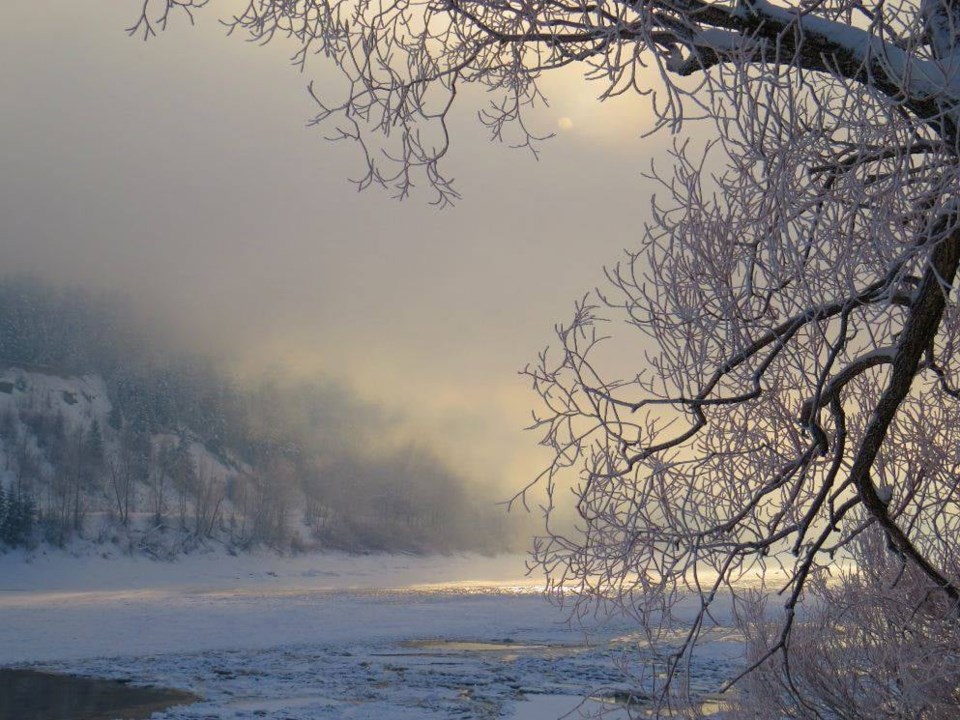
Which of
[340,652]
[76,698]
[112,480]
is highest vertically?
[112,480]

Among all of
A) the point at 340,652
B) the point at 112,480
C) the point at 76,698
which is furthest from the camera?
the point at 112,480

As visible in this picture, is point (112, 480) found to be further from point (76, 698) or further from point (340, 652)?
point (76, 698)

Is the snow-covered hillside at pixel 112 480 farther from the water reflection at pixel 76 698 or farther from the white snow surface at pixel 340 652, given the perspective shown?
the water reflection at pixel 76 698

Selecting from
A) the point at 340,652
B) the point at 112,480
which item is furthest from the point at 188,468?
the point at 340,652

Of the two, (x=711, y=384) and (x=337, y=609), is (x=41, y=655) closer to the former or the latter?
(x=337, y=609)

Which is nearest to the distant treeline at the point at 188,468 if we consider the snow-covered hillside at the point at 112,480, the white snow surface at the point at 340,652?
the snow-covered hillside at the point at 112,480

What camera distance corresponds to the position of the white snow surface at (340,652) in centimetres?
1535

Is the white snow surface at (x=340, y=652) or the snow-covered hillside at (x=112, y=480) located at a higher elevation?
the snow-covered hillside at (x=112, y=480)

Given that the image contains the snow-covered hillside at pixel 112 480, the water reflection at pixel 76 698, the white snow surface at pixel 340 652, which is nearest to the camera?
the water reflection at pixel 76 698

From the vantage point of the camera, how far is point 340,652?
22.5m

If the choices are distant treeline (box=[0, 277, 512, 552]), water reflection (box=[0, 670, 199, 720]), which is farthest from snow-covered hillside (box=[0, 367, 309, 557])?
water reflection (box=[0, 670, 199, 720])

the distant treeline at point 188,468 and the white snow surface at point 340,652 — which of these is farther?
the distant treeline at point 188,468

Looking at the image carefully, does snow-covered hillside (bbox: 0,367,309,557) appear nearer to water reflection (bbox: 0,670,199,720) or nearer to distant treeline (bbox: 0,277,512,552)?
distant treeline (bbox: 0,277,512,552)

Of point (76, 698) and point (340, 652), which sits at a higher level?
point (340, 652)
